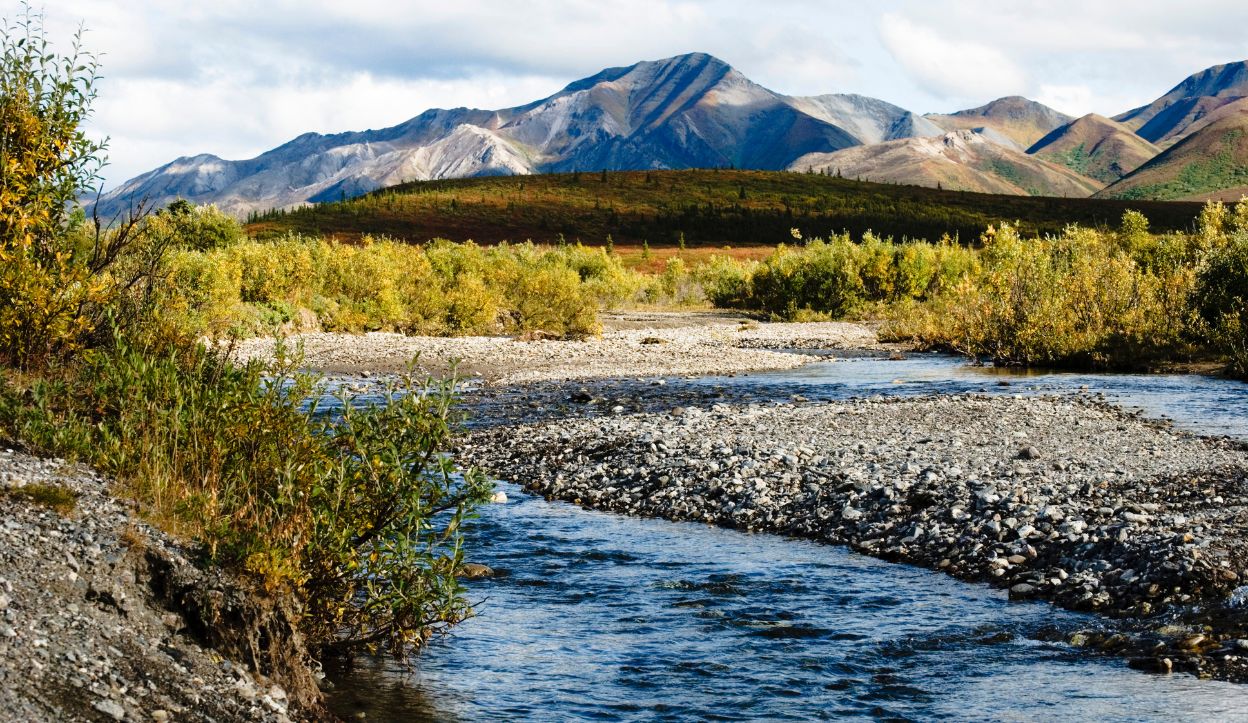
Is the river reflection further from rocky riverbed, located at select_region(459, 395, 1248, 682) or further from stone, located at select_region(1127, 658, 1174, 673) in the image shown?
rocky riverbed, located at select_region(459, 395, 1248, 682)

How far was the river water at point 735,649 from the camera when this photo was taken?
6703 mm

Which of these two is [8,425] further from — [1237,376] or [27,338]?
[1237,376]

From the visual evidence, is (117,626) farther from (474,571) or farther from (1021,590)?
(1021,590)

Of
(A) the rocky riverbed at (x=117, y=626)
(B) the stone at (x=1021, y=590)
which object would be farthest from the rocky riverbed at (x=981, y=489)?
(A) the rocky riverbed at (x=117, y=626)

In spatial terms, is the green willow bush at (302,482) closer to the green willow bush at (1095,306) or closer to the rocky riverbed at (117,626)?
the rocky riverbed at (117,626)

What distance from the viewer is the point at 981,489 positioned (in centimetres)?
1174

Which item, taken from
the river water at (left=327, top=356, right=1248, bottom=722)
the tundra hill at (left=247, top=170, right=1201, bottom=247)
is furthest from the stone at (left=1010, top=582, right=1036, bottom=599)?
the tundra hill at (left=247, top=170, right=1201, bottom=247)

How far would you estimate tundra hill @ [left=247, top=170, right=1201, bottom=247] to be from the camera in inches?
4375

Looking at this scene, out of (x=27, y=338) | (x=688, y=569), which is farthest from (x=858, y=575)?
(x=27, y=338)

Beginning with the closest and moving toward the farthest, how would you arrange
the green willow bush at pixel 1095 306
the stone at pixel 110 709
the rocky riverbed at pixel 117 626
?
1. the stone at pixel 110 709
2. the rocky riverbed at pixel 117 626
3. the green willow bush at pixel 1095 306

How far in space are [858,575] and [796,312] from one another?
4643 centimetres

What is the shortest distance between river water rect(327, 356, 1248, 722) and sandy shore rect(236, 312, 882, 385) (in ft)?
42.3

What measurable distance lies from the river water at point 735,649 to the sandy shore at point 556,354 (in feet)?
42.3

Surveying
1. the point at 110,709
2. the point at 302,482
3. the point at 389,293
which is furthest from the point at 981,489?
the point at 389,293
